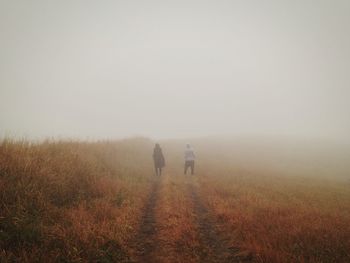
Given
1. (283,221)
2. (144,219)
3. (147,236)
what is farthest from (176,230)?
(283,221)

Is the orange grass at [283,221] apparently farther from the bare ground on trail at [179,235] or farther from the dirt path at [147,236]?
the dirt path at [147,236]

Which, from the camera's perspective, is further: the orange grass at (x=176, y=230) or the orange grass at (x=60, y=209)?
the orange grass at (x=176, y=230)

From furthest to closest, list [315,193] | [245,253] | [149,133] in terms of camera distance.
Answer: [149,133] → [315,193] → [245,253]

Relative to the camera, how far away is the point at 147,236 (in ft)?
30.1

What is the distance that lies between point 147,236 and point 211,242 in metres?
2.28

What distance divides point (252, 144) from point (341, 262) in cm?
→ 4725

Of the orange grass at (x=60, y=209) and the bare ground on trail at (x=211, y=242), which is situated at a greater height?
the orange grass at (x=60, y=209)

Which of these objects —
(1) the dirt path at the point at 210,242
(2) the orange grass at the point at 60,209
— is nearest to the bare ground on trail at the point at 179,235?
(1) the dirt path at the point at 210,242

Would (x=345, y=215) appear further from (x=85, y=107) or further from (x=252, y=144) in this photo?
(x=85, y=107)

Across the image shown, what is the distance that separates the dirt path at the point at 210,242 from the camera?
7.61m

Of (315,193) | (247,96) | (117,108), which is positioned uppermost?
(247,96)

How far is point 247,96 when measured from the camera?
14175cm

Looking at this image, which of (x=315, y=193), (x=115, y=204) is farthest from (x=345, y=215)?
(x=115, y=204)

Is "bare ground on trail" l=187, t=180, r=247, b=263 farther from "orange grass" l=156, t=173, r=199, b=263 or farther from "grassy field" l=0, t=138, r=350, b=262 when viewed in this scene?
"orange grass" l=156, t=173, r=199, b=263
